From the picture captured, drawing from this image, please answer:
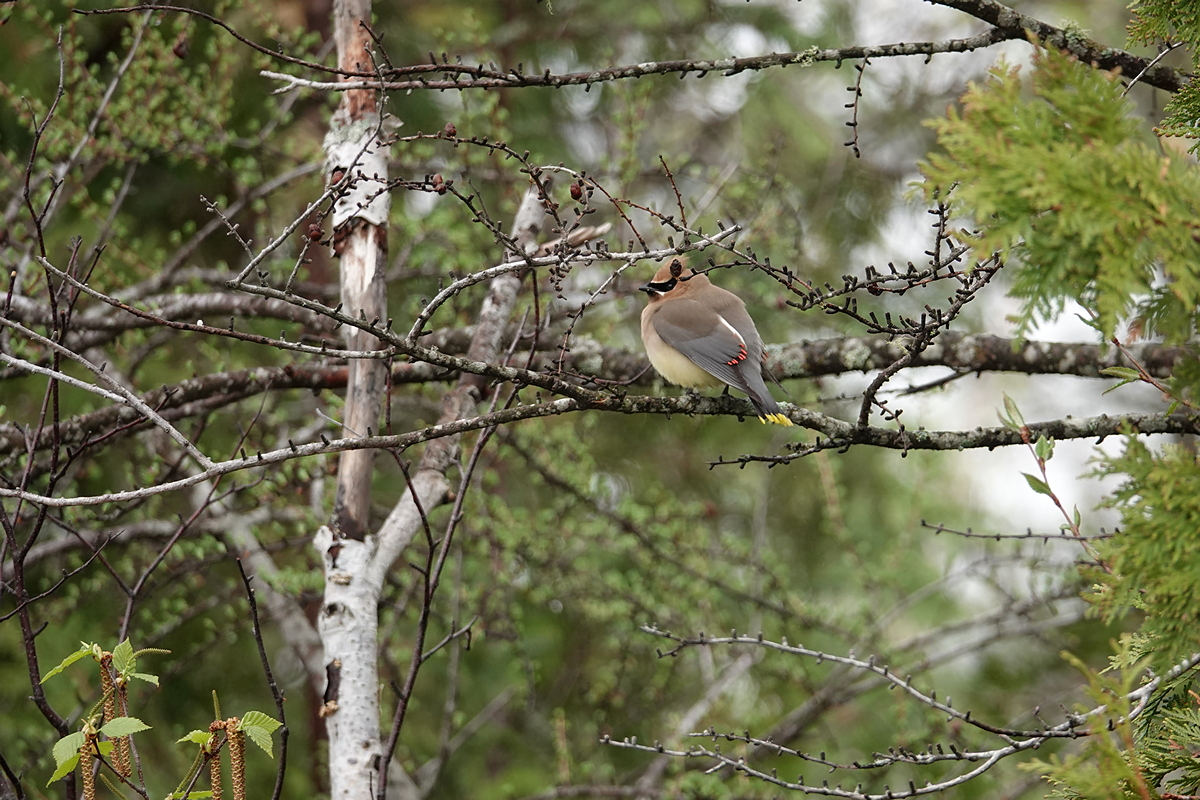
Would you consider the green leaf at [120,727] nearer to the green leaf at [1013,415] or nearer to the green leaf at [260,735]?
the green leaf at [260,735]

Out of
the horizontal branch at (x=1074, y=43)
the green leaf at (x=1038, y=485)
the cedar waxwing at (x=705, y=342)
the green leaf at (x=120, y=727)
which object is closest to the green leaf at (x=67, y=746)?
the green leaf at (x=120, y=727)

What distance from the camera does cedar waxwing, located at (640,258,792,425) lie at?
172 inches

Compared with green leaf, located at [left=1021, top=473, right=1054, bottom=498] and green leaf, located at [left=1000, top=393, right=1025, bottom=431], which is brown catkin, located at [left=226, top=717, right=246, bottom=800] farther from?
green leaf, located at [left=1000, top=393, right=1025, bottom=431]

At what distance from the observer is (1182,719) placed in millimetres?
2465

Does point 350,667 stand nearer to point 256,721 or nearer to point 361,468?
point 361,468

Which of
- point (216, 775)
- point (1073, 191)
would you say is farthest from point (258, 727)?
point (1073, 191)

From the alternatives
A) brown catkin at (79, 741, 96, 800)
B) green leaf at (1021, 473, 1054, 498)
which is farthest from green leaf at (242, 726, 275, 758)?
green leaf at (1021, 473, 1054, 498)

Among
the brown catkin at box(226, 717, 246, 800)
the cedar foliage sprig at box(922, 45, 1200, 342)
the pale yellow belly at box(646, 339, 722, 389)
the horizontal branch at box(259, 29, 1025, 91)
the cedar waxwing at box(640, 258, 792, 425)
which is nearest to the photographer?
the cedar foliage sprig at box(922, 45, 1200, 342)

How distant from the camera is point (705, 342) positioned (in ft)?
15.0

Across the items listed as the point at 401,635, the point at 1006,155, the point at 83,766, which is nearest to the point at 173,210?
the point at 401,635

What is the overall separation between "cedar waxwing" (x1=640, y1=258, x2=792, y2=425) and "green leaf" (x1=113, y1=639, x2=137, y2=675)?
2332mm

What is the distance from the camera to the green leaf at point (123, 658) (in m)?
2.34

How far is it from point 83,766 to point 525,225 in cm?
295

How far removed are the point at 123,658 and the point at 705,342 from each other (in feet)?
9.06
